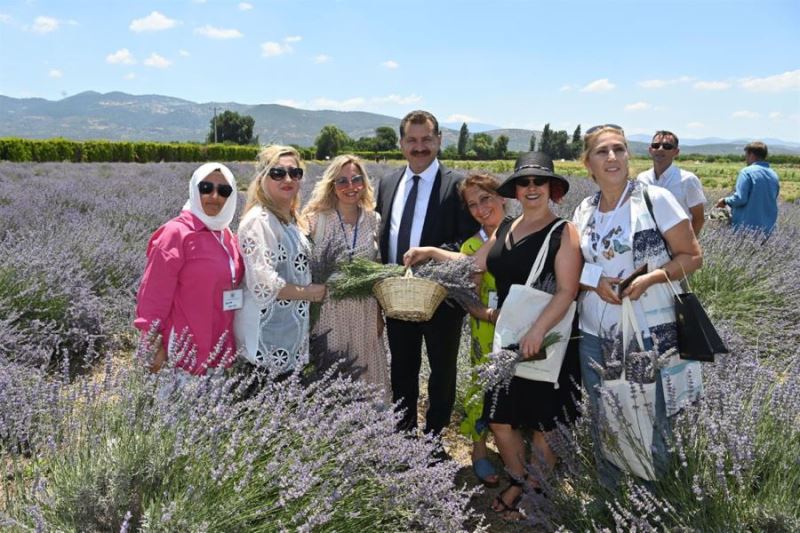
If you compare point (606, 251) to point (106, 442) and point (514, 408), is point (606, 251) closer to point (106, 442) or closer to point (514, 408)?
point (514, 408)

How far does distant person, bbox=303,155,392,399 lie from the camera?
10.7 feet

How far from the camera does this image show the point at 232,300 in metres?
2.80

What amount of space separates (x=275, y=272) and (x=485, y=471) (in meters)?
1.69

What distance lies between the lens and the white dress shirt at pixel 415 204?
340cm

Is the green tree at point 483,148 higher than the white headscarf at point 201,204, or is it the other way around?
the green tree at point 483,148

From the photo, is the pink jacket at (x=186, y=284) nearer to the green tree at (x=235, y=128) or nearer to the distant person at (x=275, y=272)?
the distant person at (x=275, y=272)

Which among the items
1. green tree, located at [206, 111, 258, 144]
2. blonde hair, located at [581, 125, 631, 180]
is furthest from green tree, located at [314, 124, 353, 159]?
blonde hair, located at [581, 125, 631, 180]

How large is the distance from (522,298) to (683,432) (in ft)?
2.81

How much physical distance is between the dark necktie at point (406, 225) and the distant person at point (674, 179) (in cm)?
223

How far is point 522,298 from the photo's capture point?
2672 millimetres

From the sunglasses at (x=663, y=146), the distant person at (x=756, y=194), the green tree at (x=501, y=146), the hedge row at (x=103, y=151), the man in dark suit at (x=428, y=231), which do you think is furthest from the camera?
the green tree at (x=501, y=146)

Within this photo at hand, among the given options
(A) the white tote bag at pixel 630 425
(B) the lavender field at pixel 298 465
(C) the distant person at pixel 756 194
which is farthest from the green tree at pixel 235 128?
(A) the white tote bag at pixel 630 425

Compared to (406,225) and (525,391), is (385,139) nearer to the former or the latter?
(406,225)

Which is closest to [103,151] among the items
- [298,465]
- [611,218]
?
[611,218]
